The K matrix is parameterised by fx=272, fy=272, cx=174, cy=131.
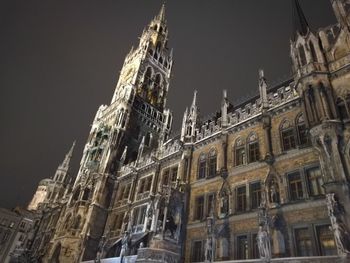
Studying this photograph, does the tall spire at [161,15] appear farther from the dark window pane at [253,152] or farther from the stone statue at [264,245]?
the stone statue at [264,245]

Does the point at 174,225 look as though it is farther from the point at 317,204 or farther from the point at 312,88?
the point at 312,88

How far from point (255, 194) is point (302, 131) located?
5.37 metres

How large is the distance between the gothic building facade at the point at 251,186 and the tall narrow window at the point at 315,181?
0.06 metres

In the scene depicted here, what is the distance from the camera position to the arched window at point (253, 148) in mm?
20453

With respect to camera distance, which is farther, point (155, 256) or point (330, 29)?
point (330, 29)

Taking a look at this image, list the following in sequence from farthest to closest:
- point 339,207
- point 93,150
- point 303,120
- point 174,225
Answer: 1. point 93,150
2. point 174,225
3. point 303,120
4. point 339,207

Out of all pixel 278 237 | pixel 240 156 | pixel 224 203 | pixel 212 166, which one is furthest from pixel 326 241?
pixel 212 166

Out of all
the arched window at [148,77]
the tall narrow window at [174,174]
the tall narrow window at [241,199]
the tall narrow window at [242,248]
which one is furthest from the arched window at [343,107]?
the arched window at [148,77]

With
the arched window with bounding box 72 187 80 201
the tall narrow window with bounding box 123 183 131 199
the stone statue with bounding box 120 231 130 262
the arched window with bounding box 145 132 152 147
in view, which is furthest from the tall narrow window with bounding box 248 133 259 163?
the arched window with bounding box 72 187 80 201

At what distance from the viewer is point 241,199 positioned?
64.0 ft

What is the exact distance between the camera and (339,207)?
13.4 metres

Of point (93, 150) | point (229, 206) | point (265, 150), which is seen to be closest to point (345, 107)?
point (265, 150)

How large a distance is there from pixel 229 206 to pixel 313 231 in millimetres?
6030

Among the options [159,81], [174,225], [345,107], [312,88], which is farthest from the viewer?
[159,81]
